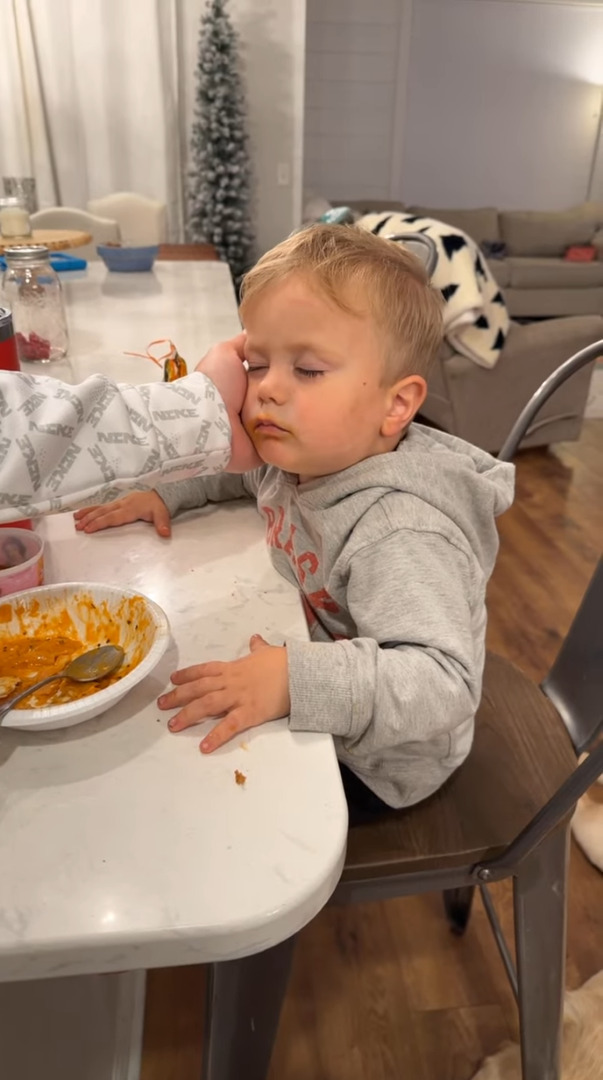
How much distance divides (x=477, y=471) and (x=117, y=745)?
466mm

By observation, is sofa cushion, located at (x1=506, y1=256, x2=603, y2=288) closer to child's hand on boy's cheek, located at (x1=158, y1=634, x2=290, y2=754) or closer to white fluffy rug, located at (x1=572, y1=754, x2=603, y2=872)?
white fluffy rug, located at (x1=572, y1=754, x2=603, y2=872)

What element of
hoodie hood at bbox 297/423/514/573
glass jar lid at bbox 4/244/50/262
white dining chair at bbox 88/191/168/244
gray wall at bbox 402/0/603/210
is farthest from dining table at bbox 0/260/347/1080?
gray wall at bbox 402/0/603/210

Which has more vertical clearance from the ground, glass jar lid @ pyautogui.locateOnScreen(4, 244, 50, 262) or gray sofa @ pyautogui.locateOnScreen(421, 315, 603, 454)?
glass jar lid @ pyautogui.locateOnScreen(4, 244, 50, 262)

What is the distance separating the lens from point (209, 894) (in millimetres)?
430

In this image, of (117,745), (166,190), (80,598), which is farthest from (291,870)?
(166,190)

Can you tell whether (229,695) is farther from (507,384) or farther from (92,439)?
(507,384)

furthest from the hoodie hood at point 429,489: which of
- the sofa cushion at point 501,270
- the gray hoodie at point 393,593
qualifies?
the sofa cushion at point 501,270

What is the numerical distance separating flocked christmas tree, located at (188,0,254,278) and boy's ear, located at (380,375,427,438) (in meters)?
3.89

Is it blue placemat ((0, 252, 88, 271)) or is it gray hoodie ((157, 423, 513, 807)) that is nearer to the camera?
gray hoodie ((157, 423, 513, 807))

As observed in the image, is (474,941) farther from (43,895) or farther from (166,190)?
(166,190)

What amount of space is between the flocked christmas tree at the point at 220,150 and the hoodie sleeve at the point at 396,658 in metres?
4.02

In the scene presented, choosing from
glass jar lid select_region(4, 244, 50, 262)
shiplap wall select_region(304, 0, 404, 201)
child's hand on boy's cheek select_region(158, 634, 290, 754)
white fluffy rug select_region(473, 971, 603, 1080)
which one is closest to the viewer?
child's hand on boy's cheek select_region(158, 634, 290, 754)

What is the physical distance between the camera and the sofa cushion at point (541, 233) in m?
5.52

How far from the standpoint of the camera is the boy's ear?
737 millimetres
